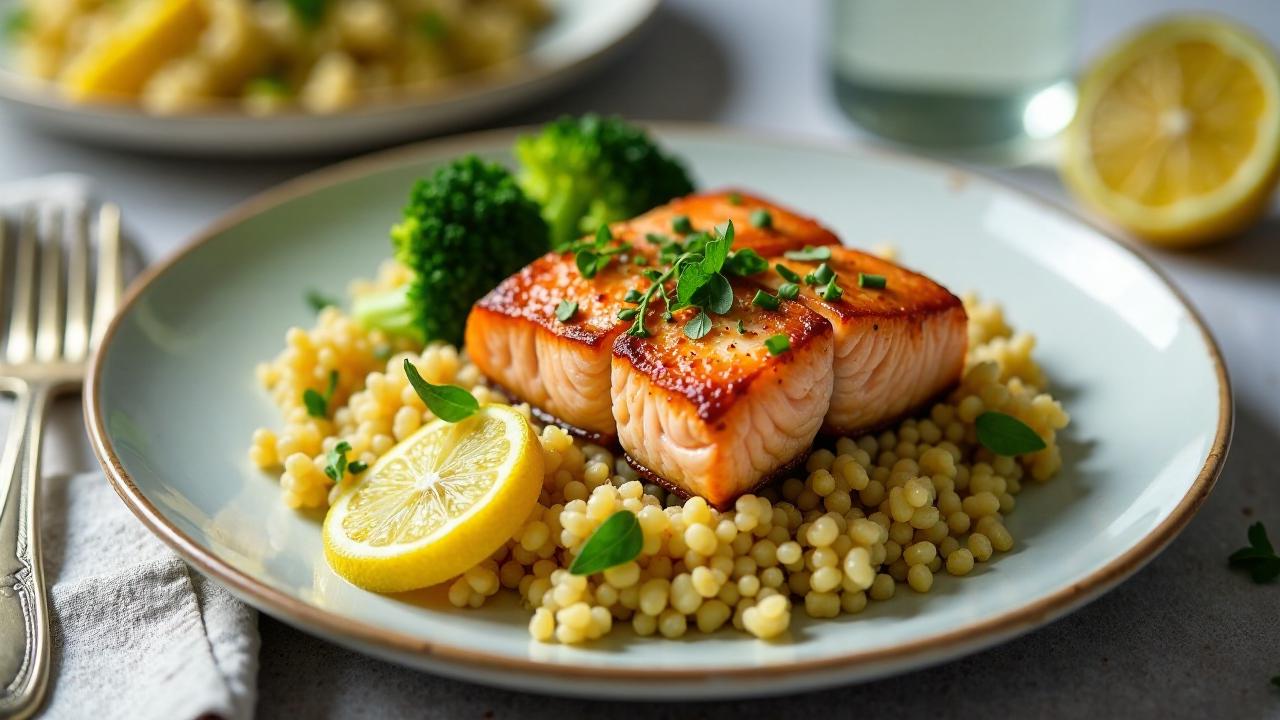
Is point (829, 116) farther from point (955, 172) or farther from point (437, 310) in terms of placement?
point (437, 310)

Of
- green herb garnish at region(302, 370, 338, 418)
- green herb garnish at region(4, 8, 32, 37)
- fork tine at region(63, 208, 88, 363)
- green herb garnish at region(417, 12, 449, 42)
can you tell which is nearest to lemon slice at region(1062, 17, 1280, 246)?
green herb garnish at region(417, 12, 449, 42)

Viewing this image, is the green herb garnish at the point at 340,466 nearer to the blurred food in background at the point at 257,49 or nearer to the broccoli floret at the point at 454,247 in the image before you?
the broccoli floret at the point at 454,247

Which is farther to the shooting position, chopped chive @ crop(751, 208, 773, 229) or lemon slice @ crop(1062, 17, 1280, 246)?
lemon slice @ crop(1062, 17, 1280, 246)

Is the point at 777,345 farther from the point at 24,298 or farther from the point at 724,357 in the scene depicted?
the point at 24,298

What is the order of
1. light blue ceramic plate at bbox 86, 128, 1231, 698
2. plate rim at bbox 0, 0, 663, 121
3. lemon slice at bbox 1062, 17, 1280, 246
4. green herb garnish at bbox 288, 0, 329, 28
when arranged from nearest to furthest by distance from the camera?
light blue ceramic plate at bbox 86, 128, 1231, 698 → lemon slice at bbox 1062, 17, 1280, 246 → plate rim at bbox 0, 0, 663, 121 → green herb garnish at bbox 288, 0, 329, 28

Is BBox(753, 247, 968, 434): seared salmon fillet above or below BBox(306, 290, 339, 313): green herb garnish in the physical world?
above

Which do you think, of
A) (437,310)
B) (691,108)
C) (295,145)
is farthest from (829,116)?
(437,310)

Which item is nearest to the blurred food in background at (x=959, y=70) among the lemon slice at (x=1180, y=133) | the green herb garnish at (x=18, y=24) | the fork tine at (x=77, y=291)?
the lemon slice at (x=1180, y=133)

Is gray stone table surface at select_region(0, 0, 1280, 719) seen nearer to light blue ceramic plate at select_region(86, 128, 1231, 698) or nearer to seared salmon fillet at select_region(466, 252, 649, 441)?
light blue ceramic plate at select_region(86, 128, 1231, 698)
